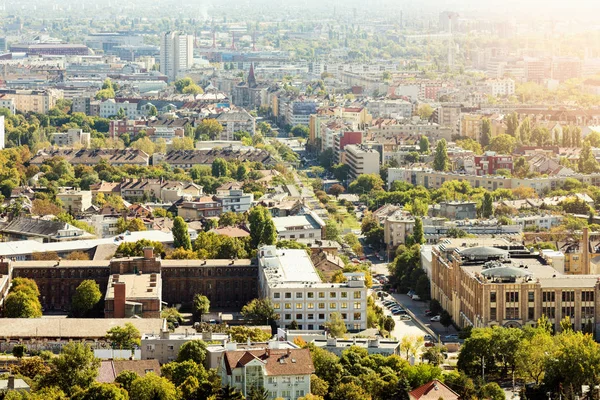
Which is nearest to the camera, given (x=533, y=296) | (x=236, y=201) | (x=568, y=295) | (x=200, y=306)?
(x=533, y=296)

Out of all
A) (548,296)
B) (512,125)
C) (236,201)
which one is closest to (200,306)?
(548,296)

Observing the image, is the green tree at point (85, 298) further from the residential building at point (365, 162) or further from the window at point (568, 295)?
the residential building at point (365, 162)

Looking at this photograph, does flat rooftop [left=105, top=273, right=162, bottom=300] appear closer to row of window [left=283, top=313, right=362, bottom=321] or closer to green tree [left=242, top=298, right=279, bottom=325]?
green tree [left=242, top=298, right=279, bottom=325]

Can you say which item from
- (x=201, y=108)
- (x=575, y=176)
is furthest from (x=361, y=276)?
(x=201, y=108)

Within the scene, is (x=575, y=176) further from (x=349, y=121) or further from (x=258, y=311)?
(x=258, y=311)

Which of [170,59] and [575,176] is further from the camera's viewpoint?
[170,59]

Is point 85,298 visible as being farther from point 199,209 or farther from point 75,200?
point 75,200

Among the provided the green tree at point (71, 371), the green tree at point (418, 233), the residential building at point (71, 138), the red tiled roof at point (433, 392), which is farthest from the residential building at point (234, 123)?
the red tiled roof at point (433, 392)
